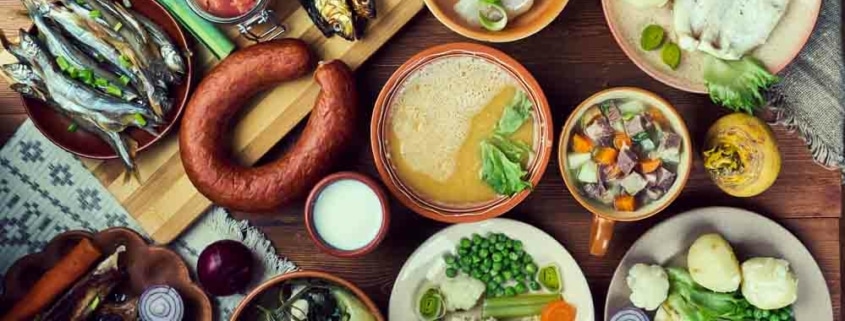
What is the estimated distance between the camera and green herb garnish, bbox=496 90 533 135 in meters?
2.64

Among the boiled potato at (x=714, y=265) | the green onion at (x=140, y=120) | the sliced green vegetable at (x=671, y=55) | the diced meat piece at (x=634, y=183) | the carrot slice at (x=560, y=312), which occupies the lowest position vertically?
the carrot slice at (x=560, y=312)

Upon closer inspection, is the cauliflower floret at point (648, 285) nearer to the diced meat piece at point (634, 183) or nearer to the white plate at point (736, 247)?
the white plate at point (736, 247)

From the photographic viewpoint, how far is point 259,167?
8.79 feet

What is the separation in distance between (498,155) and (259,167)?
58cm

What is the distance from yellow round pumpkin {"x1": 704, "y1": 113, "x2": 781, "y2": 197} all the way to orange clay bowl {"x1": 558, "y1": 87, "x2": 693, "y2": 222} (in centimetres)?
6

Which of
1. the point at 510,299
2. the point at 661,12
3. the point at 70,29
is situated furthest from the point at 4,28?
the point at 661,12

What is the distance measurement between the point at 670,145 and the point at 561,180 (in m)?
0.30

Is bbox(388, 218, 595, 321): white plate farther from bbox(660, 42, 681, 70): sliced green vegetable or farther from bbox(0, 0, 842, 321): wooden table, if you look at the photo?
bbox(660, 42, 681, 70): sliced green vegetable

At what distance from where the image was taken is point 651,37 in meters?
2.58

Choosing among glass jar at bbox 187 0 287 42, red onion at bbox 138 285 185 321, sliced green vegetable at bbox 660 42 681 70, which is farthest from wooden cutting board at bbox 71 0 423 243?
sliced green vegetable at bbox 660 42 681 70

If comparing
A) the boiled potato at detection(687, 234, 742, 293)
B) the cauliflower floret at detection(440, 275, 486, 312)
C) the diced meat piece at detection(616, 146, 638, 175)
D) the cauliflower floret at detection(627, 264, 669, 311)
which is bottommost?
the cauliflower floret at detection(440, 275, 486, 312)

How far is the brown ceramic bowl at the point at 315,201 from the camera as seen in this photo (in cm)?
261

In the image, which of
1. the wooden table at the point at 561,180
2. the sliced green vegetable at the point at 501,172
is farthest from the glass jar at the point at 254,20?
the sliced green vegetable at the point at 501,172

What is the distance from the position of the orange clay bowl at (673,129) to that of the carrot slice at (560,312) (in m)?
0.26
